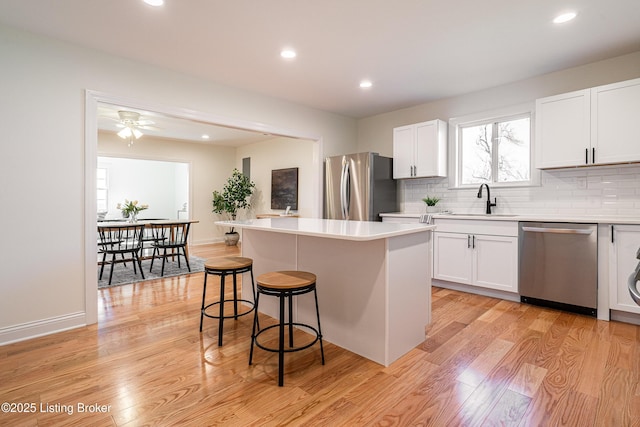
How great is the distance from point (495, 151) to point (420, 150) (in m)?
0.92

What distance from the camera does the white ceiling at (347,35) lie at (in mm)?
2334

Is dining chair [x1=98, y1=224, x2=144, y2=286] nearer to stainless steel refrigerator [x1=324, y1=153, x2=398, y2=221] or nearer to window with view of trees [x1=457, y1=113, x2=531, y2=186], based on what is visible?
stainless steel refrigerator [x1=324, y1=153, x2=398, y2=221]

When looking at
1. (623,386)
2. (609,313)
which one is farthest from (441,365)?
(609,313)

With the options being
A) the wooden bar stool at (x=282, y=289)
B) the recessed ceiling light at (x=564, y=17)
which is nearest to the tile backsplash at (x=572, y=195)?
the recessed ceiling light at (x=564, y=17)

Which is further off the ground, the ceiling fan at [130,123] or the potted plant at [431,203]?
the ceiling fan at [130,123]

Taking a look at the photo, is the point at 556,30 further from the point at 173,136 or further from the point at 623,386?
the point at 173,136

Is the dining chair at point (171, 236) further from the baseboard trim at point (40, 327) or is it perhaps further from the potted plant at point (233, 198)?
the potted plant at point (233, 198)

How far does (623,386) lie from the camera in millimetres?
1836

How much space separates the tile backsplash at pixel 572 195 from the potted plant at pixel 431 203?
185 millimetres

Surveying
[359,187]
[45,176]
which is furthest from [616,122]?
[45,176]

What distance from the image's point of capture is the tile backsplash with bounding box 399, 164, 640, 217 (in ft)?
10.3

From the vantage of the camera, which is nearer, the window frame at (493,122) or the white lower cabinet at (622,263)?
the white lower cabinet at (622,263)

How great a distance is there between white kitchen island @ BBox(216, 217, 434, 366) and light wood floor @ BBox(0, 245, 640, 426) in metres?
0.13

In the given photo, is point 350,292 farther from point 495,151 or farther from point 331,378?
point 495,151
